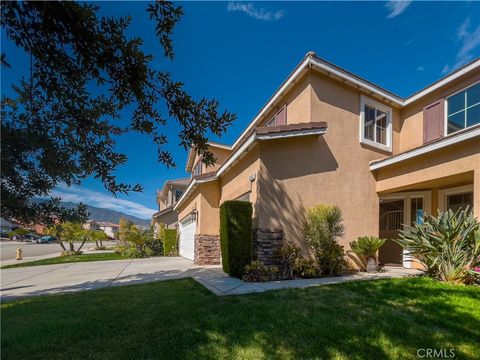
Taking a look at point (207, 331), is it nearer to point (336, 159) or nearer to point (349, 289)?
point (349, 289)

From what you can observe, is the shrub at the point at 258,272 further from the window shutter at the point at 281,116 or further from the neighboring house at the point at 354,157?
the window shutter at the point at 281,116

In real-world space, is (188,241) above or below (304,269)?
below

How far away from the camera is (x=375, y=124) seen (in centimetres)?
1257

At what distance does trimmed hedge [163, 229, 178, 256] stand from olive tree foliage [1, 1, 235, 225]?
59.5 feet

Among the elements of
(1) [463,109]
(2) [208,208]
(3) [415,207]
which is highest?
(1) [463,109]

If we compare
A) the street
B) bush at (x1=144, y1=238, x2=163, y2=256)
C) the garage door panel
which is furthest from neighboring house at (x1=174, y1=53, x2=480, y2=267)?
the street

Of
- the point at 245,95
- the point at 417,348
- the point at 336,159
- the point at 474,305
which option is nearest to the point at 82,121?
the point at 417,348

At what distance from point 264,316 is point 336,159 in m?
7.67

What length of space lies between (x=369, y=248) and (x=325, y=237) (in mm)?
2143

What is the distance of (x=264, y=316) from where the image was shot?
4.97 meters

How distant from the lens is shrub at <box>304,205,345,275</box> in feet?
30.9

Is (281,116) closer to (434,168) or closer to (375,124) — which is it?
(375,124)

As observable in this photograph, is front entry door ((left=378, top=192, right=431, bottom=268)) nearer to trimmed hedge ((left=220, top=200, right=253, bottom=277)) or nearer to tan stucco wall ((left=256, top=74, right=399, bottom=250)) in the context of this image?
tan stucco wall ((left=256, top=74, right=399, bottom=250))

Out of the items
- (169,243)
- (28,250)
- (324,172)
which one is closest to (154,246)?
(169,243)
